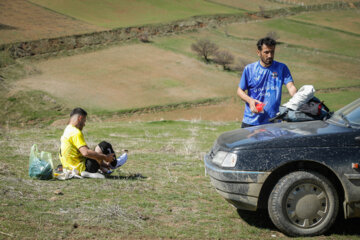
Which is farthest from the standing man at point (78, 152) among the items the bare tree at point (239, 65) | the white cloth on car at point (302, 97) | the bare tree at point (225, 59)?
the bare tree at point (225, 59)

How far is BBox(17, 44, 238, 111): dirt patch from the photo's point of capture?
3722 centimetres

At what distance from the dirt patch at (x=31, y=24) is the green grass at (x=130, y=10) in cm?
266

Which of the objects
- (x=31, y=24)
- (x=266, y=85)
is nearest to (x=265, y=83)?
(x=266, y=85)

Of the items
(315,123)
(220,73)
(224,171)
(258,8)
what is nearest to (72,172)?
(224,171)

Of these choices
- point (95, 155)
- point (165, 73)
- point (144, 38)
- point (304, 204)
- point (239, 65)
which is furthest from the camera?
point (144, 38)

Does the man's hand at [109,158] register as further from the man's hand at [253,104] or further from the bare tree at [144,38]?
the bare tree at [144,38]

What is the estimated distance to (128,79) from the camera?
4297 centimetres

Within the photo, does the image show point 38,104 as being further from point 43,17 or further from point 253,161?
point 253,161

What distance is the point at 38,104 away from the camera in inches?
1336

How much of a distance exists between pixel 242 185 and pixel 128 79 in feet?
128

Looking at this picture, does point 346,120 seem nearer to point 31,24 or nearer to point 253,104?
point 253,104

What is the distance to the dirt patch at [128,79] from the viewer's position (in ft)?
122

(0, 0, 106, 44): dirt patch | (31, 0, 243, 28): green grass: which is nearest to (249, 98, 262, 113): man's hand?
(0, 0, 106, 44): dirt patch

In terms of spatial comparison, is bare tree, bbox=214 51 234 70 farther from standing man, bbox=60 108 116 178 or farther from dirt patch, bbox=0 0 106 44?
standing man, bbox=60 108 116 178
